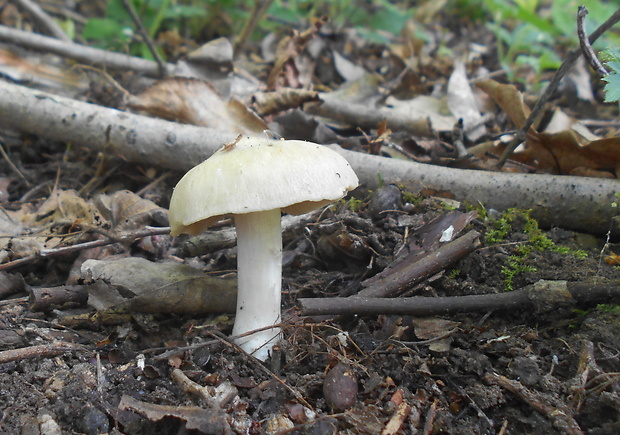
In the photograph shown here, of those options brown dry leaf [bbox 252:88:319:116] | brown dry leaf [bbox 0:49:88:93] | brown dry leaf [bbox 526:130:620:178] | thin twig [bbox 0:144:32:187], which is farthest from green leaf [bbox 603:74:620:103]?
brown dry leaf [bbox 0:49:88:93]

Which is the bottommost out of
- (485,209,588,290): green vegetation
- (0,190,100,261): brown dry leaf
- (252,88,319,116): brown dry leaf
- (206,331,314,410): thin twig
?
(206,331,314,410): thin twig

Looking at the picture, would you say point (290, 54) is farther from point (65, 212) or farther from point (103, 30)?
point (65, 212)

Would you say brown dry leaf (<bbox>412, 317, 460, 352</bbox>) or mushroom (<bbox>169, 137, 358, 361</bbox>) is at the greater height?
mushroom (<bbox>169, 137, 358, 361</bbox>)

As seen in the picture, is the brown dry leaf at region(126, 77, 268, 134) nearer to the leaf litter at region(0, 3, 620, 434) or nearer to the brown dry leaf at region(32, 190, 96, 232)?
the leaf litter at region(0, 3, 620, 434)

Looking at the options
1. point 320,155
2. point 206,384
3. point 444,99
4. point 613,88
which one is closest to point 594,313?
point 613,88

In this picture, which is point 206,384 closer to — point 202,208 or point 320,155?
point 202,208

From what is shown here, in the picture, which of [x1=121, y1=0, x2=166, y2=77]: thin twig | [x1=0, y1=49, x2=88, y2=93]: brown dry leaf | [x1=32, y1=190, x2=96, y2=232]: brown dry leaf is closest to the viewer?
[x1=32, y1=190, x2=96, y2=232]: brown dry leaf

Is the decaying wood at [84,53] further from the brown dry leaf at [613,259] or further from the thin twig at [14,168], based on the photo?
the brown dry leaf at [613,259]
